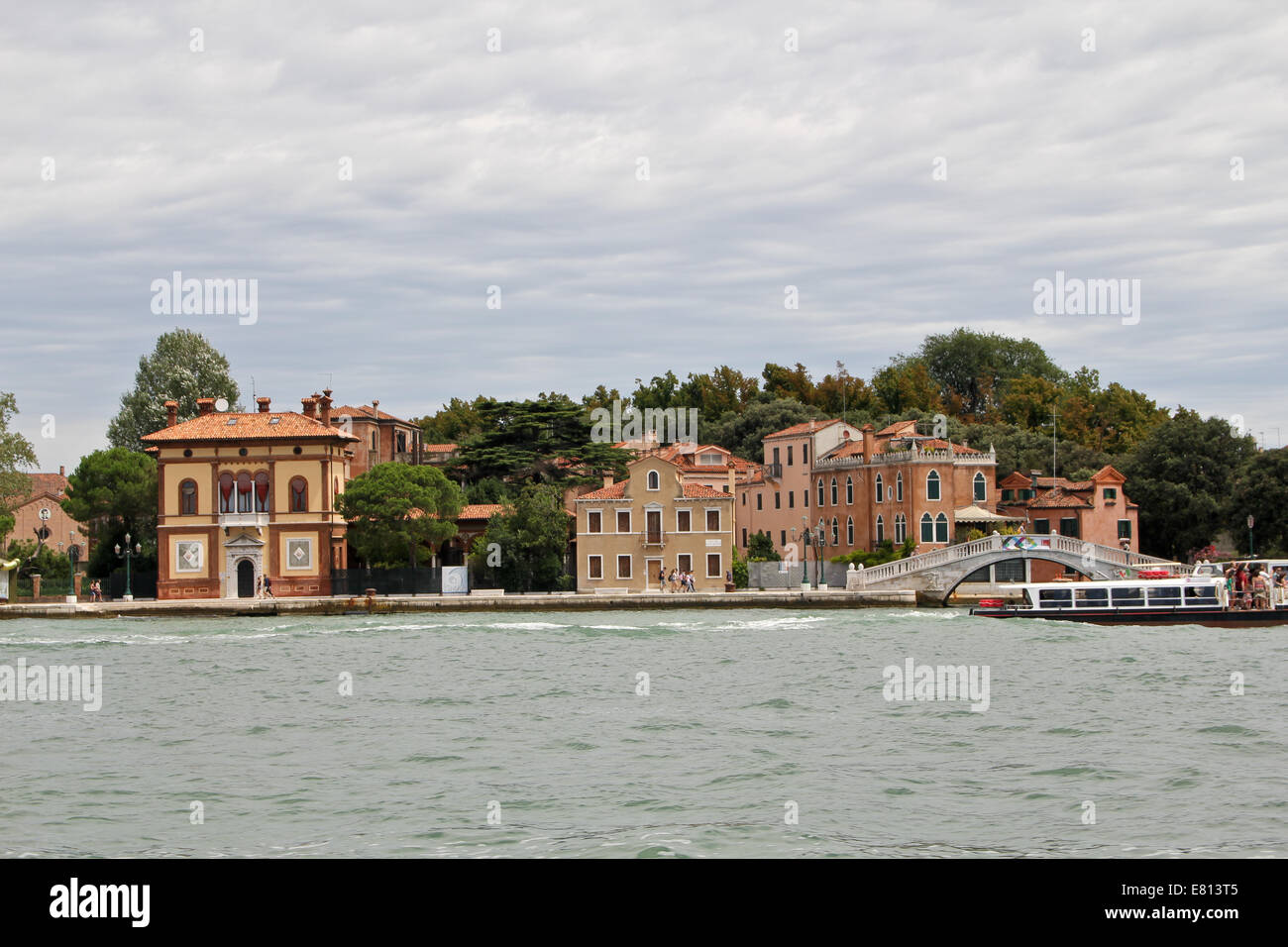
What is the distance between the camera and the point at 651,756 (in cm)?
1628

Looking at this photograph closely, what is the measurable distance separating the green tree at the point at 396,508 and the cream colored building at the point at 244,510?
1.50 m

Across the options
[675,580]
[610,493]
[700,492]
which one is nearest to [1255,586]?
[675,580]

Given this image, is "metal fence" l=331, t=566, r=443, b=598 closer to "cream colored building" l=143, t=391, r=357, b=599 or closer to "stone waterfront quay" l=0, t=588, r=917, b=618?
"cream colored building" l=143, t=391, r=357, b=599

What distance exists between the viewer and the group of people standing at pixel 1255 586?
40094mm

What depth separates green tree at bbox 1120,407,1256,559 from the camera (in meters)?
56.7

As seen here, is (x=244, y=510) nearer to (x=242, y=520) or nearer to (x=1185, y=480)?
(x=242, y=520)

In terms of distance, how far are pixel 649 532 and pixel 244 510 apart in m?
16.0

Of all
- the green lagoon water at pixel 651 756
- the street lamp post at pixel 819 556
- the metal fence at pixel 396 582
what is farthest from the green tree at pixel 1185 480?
the metal fence at pixel 396 582

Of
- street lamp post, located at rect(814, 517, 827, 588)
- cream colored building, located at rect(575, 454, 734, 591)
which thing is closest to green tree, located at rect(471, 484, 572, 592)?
cream colored building, located at rect(575, 454, 734, 591)

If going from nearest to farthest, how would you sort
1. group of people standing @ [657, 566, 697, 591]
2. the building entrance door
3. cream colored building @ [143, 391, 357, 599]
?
1. group of people standing @ [657, 566, 697, 591]
2. cream colored building @ [143, 391, 357, 599]
3. the building entrance door

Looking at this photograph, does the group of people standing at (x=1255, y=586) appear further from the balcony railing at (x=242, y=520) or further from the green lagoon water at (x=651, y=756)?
the balcony railing at (x=242, y=520)

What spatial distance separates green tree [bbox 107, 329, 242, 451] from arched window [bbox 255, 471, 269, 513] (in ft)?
52.7
